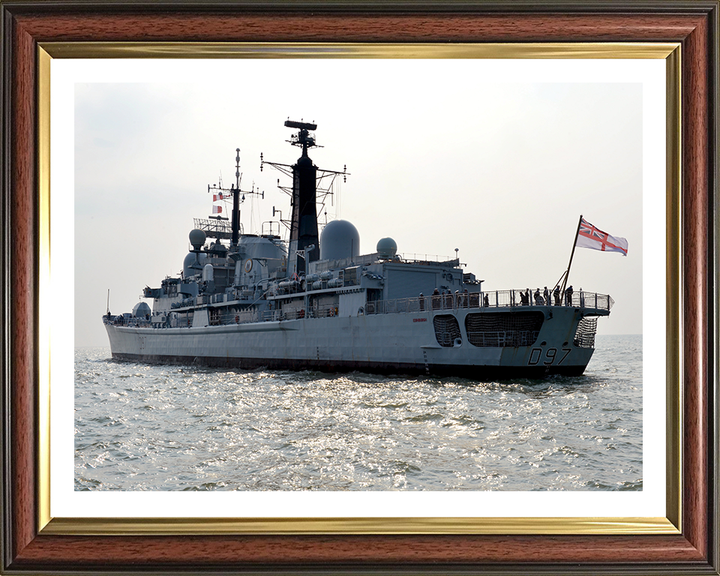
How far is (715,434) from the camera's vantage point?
4.38 metres

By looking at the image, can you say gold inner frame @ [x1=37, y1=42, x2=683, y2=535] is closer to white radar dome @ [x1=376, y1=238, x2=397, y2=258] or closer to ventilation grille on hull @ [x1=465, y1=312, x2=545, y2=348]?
ventilation grille on hull @ [x1=465, y1=312, x2=545, y2=348]

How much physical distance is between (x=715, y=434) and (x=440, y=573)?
7.52 ft

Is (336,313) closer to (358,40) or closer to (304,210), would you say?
(304,210)

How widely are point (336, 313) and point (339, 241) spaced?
5110 mm

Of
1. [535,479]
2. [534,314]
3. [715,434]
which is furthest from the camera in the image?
[534,314]

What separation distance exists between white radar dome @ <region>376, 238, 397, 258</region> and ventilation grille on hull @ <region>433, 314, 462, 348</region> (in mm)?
6191

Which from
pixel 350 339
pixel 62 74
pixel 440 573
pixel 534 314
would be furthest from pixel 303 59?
pixel 350 339

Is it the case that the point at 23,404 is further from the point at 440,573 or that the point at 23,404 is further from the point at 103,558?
the point at 440,573

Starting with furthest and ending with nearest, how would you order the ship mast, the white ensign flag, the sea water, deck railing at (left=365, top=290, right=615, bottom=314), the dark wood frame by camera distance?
the ship mast, deck railing at (left=365, top=290, right=615, bottom=314), the white ensign flag, the sea water, the dark wood frame

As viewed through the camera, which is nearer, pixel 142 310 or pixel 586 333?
pixel 586 333

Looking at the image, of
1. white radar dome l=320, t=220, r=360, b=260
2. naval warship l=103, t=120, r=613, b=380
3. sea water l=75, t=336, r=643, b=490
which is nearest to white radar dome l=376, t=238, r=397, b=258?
naval warship l=103, t=120, r=613, b=380

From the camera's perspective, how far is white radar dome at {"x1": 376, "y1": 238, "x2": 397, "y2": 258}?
97.9ft

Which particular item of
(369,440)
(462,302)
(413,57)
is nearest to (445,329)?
(462,302)

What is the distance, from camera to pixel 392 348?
26328 mm
